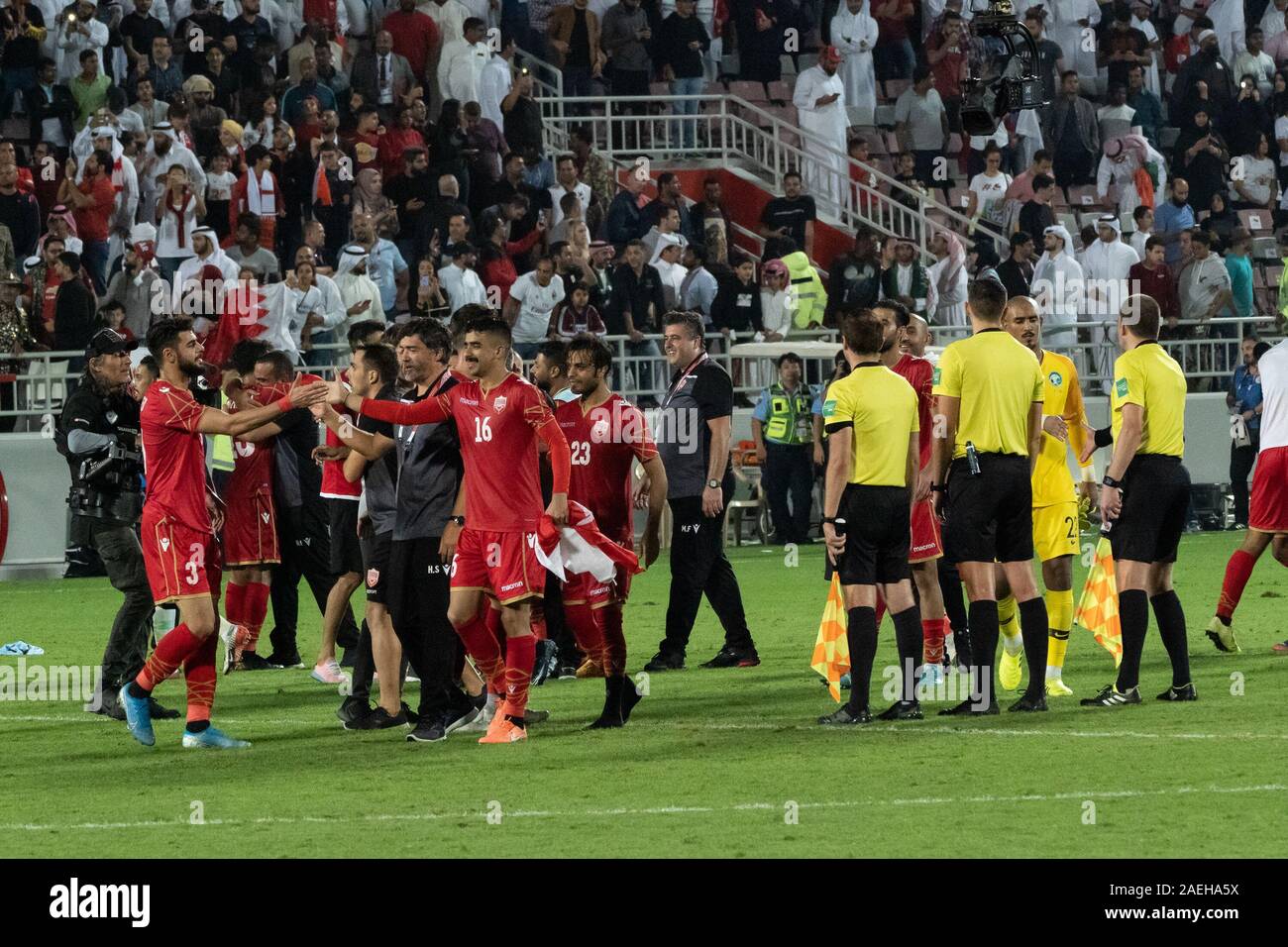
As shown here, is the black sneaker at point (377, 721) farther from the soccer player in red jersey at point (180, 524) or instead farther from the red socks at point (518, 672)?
the red socks at point (518, 672)

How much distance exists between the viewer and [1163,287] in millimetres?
26812

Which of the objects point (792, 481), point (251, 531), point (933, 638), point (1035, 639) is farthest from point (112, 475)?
point (792, 481)

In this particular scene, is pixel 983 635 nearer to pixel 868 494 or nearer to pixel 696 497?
pixel 868 494

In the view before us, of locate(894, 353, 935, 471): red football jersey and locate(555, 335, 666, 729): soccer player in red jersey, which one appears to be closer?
locate(555, 335, 666, 729): soccer player in red jersey

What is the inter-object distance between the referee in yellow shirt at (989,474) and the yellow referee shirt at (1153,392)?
60cm

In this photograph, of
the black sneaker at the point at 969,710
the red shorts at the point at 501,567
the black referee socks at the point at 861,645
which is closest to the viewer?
the red shorts at the point at 501,567

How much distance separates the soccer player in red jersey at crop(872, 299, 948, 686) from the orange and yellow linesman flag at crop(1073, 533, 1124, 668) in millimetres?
919

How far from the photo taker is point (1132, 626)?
439 inches

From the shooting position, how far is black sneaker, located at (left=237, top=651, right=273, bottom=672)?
14.5 metres

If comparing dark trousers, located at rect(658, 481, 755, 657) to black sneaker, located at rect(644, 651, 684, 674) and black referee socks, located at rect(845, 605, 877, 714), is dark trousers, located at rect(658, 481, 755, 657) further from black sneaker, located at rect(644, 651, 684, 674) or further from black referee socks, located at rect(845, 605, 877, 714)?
black referee socks, located at rect(845, 605, 877, 714)

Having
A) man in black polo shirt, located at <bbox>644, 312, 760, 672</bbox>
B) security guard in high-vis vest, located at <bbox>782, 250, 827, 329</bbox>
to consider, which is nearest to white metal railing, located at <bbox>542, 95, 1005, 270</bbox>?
security guard in high-vis vest, located at <bbox>782, 250, 827, 329</bbox>

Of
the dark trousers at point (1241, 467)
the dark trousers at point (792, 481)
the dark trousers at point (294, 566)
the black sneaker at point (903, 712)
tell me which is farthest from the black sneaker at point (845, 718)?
the dark trousers at point (1241, 467)

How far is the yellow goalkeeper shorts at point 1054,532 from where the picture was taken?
12.0m
